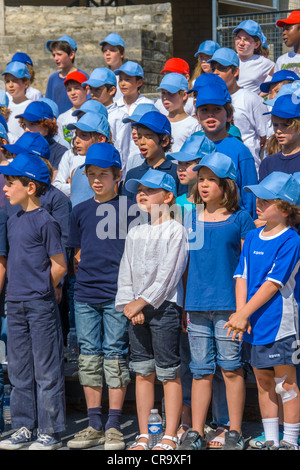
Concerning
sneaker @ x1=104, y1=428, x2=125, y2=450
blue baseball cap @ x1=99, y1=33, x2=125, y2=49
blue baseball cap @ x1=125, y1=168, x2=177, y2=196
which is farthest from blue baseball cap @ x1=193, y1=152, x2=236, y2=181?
blue baseball cap @ x1=99, y1=33, x2=125, y2=49

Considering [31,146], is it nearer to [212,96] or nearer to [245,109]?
[212,96]

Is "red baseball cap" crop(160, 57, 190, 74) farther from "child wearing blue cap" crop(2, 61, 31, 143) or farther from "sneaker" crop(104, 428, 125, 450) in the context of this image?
"sneaker" crop(104, 428, 125, 450)

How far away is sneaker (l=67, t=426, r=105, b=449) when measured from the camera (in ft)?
17.6

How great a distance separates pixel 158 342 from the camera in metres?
5.26

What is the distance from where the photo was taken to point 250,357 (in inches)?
199

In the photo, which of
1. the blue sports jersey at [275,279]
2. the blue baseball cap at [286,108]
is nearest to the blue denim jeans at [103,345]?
the blue sports jersey at [275,279]

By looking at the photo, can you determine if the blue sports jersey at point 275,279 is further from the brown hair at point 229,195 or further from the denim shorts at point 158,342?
the denim shorts at point 158,342

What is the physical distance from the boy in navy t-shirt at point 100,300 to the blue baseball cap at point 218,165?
27.1 inches

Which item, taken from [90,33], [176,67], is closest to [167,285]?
[176,67]

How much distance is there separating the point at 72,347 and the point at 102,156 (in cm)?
170

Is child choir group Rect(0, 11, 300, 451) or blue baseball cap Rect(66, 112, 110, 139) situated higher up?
blue baseball cap Rect(66, 112, 110, 139)

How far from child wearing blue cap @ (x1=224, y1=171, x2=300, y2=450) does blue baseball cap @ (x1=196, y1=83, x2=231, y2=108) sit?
1.11 meters

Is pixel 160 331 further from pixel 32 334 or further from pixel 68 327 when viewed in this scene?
pixel 68 327

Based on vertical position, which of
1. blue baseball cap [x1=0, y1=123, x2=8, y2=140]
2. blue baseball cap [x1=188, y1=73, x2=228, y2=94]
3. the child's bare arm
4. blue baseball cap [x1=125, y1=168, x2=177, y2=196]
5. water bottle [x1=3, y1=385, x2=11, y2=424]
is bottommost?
water bottle [x1=3, y1=385, x2=11, y2=424]
